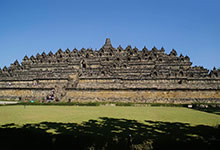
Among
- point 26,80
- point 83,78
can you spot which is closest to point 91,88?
point 83,78

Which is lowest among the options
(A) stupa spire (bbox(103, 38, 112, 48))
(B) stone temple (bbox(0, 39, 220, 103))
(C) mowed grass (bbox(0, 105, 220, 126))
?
(C) mowed grass (bbox(0, 105, 220, 126))

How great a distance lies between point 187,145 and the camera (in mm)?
5691

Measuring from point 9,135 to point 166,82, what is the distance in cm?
3035

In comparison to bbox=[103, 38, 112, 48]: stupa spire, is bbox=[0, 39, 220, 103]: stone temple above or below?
below

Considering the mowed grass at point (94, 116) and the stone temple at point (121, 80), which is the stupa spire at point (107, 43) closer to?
the stone temple at point (121, 80)

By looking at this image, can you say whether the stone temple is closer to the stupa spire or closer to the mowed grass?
the stupa spire

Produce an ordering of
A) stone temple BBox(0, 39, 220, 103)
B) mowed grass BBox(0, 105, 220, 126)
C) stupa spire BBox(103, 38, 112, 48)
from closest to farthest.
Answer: mowed grass BBox(0, 105, 220, 126) < stone temple BBox(0, 39, 220, 103) < stupa spire BBox(103, 38, 112, 48)

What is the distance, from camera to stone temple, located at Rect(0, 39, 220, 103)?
95.1 feet

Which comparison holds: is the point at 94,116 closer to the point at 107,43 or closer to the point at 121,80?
the point at 121,80

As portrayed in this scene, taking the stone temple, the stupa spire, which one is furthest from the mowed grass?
the stupa spire

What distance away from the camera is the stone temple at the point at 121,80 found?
29.0 metres

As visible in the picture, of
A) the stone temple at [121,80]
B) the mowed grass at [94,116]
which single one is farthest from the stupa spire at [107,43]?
the mowed grass at [94,116]

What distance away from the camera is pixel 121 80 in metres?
34.3

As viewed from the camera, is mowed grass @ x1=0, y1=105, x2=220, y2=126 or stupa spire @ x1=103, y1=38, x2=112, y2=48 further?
stupa spire @ x1=103, y1=38, x2=112, y2=48
